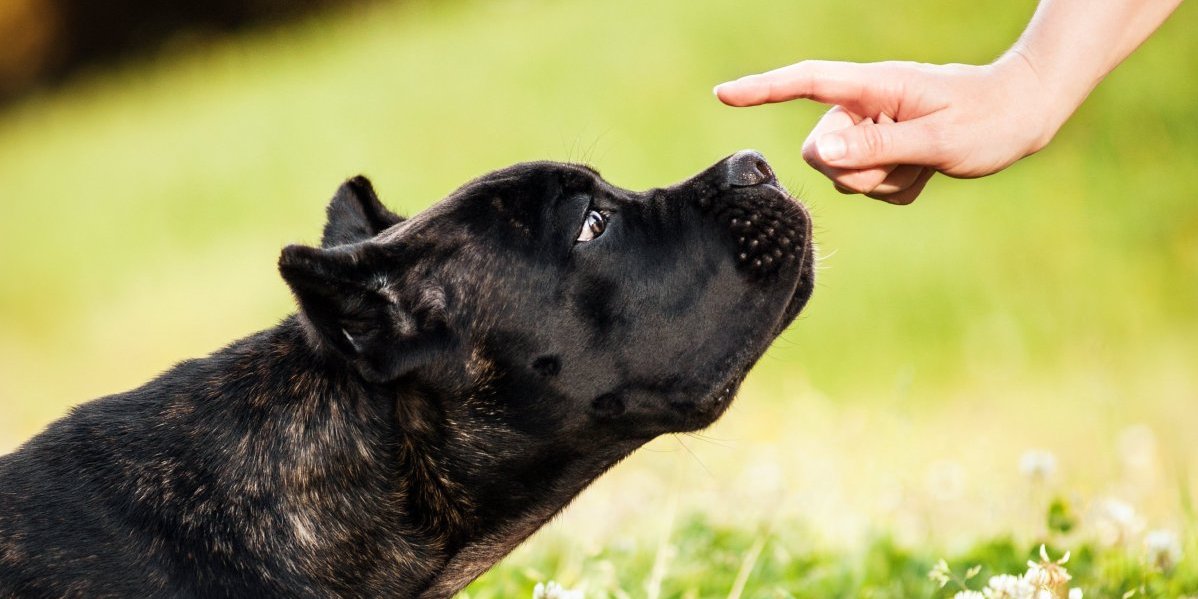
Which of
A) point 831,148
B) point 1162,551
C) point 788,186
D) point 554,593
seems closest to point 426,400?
point 554,593

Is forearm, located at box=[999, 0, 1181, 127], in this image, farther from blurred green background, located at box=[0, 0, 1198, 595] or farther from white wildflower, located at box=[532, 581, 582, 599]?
white wildflower, located at box=[532, 581, 582, 599]

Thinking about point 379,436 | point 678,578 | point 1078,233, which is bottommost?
point 1078,233

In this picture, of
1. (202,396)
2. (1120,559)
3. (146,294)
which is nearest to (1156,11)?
(1120,559)

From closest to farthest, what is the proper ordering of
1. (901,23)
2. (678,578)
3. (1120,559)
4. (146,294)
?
(1120,559) < (678,578) < (901,23) < (146,294)

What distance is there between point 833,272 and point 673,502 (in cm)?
685

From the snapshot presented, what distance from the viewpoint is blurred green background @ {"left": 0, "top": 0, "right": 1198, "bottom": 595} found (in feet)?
21.3

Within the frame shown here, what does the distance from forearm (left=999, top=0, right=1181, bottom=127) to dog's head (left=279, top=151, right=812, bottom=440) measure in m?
0.82

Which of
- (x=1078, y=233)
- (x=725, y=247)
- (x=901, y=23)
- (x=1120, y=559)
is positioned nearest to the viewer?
(x=725, y=247)

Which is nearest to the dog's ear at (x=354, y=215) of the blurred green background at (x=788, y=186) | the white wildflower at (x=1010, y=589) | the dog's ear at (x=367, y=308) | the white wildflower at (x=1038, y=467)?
the dog's ear at (x=367, y=308)

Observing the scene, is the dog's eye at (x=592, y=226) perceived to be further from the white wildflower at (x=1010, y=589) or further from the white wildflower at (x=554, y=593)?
the white wildflower at (x=1010, y=589)

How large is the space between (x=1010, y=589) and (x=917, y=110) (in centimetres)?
136

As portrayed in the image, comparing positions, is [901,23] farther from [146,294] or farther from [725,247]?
[725,247]

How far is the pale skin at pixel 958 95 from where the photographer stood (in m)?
3.51

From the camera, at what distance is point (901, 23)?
1290 centimetres
